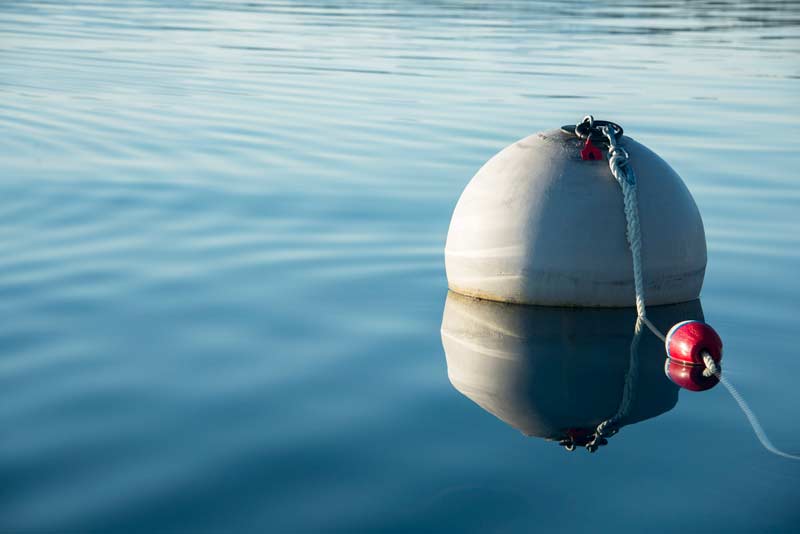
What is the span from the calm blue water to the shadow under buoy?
14 cm

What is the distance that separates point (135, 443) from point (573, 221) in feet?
10.7

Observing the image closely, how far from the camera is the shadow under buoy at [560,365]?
5.97m

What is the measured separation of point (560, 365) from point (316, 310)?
1909 mm

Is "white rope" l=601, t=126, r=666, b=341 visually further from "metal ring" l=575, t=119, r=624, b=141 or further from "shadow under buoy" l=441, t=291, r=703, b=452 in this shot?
"metal ring" l=575, t=119, r=624, b=141

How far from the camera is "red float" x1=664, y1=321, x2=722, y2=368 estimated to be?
6703 mm

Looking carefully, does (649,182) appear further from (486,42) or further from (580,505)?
(486,42)

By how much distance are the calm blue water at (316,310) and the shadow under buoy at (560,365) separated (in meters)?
0.14

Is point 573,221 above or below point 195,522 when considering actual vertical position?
above

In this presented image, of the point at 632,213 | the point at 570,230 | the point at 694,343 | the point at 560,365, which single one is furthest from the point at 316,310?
the point at 694,343

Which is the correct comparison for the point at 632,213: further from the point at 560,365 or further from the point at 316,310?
the point at 316,310

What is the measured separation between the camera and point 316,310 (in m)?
7.91

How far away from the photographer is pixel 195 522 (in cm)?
467

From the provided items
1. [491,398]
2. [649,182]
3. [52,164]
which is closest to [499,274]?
[649,182]

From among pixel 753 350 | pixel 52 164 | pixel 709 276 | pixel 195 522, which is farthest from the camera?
pixel 52 164
